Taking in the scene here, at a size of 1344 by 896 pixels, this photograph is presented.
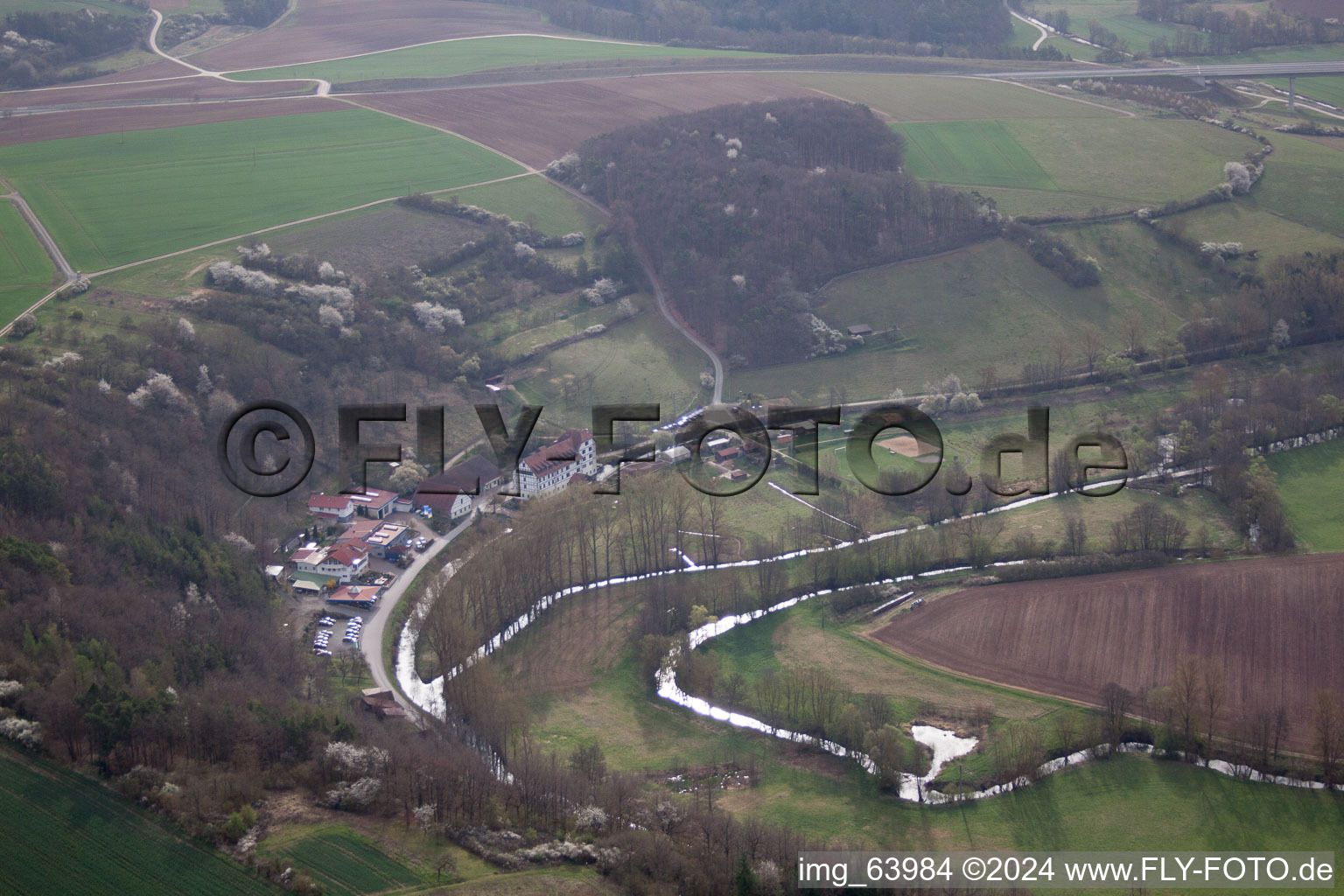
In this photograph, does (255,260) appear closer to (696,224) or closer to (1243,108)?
(696,224)

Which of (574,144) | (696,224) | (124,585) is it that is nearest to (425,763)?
(124,585)

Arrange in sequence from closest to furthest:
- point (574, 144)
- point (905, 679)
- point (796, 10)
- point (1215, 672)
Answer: point (1215, 672) < point (905, 679) < point (574, 144) < point (796, 10)

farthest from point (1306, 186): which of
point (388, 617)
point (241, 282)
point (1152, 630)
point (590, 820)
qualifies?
point (590, 820)

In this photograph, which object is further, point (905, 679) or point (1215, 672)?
point (905, 679)

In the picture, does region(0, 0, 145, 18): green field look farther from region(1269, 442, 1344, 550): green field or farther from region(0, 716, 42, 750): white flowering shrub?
region(1269, 442, 1344, 550): green field

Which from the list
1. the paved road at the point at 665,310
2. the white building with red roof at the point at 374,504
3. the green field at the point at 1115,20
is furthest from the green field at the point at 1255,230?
the white building with red roof at the point at 374,504

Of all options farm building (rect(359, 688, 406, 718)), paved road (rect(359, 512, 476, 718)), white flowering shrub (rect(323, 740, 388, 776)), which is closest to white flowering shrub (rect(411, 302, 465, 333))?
paved road (rect(359, 512, 476, 718))

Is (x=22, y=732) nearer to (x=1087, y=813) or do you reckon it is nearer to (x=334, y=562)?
(x=334, y=562)
